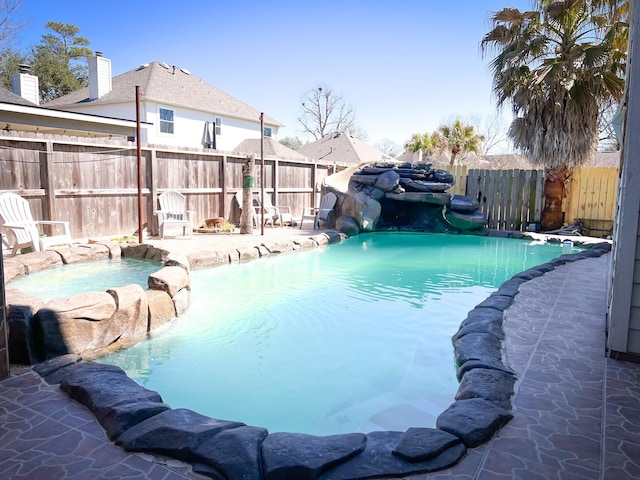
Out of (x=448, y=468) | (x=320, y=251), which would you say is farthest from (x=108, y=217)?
(x=448, y=468)

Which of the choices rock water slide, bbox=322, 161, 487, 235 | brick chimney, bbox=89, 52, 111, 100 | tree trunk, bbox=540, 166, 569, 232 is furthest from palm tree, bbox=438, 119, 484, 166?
brick chimney, bbox=89, 52, 111, 100

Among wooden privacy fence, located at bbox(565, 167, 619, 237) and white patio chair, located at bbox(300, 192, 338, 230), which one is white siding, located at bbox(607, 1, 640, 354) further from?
wooden privacy fence, located at bbox(565, 167, 619, 237)

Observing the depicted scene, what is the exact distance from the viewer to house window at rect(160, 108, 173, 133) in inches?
607

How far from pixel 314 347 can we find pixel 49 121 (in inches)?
383

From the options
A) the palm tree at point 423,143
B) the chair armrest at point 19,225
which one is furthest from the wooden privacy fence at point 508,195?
the palm tree at point 423,143

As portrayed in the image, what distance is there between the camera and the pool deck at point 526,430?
185cm

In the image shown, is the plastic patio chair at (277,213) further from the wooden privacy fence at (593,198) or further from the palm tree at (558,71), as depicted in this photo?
the wooden privacy fence at (593,198)

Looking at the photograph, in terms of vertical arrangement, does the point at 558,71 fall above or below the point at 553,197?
above

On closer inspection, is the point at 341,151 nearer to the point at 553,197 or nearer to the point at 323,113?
the point at 323,113

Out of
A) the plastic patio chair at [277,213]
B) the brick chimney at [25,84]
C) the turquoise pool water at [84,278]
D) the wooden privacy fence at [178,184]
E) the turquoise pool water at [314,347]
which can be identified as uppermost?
the brick chimney at [25,84]

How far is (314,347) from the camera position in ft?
13.3

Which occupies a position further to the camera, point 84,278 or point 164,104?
point 164,104

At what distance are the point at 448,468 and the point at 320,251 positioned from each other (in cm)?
729

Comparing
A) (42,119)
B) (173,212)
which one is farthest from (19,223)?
(42,119)
